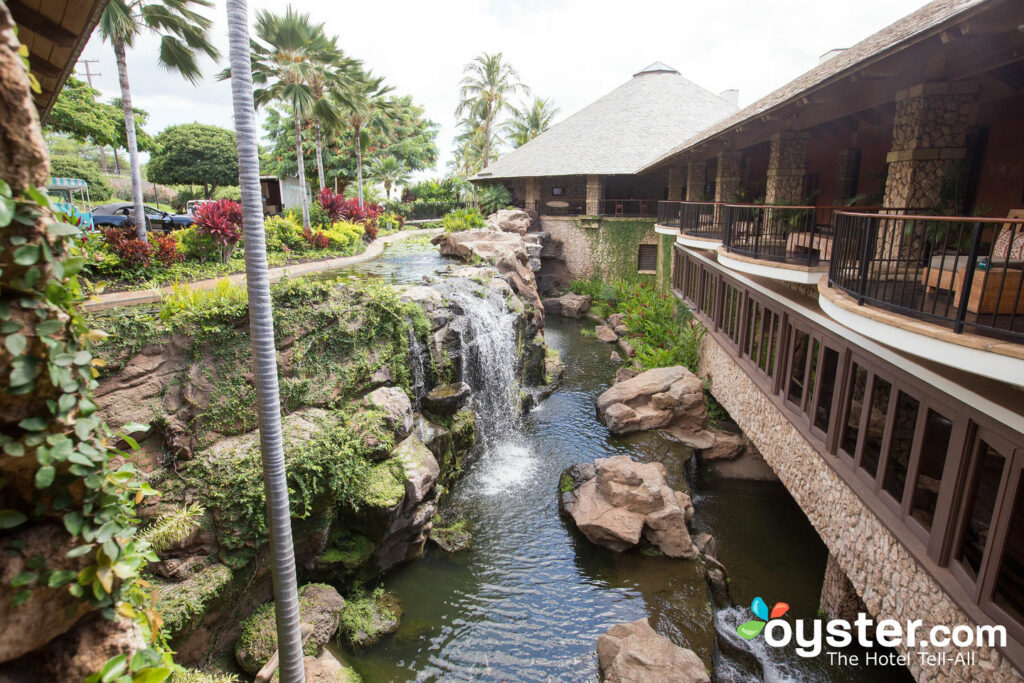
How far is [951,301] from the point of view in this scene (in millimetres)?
6391

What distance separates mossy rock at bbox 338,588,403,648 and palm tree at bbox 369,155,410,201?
4014 cm

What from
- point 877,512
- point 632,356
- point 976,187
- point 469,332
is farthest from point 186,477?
point 632,356

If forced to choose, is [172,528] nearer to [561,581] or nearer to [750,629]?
[561,581]

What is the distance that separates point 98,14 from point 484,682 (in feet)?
28.7

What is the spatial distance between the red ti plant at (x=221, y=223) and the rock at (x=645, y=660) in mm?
12417

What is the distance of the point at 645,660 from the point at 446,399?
651 centimetres

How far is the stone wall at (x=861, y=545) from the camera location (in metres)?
6.09

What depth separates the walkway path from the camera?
10.2 meters

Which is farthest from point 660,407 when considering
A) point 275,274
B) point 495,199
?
point 495,199

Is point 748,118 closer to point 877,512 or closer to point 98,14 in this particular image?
point 877,512

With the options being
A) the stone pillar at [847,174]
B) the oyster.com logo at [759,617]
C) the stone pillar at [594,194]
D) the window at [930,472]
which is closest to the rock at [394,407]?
the oyster.com logo at [759,617]

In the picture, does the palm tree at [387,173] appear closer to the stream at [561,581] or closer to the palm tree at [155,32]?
the palm tree at [155,32]

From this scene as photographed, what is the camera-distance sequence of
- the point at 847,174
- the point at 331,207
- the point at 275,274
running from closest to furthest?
1. the point at 847,174
2. the point at 275,274
3. the point at 331,207

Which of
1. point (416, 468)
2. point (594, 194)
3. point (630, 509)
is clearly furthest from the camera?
point (594, 194)
